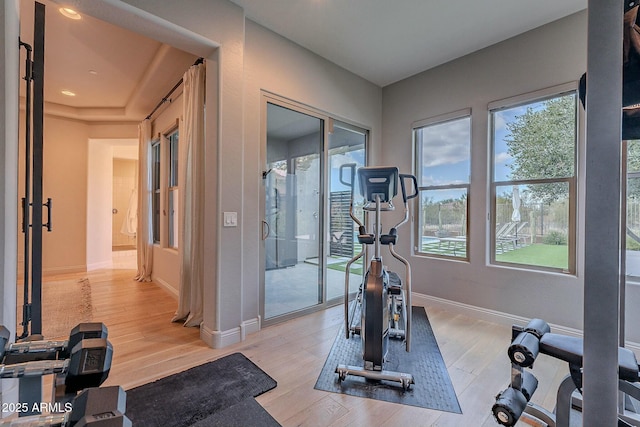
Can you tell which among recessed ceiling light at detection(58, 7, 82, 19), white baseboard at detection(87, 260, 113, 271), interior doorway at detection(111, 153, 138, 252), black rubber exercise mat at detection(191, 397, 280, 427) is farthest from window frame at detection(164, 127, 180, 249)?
interior doorway at detection(111, 153, 138, 252)

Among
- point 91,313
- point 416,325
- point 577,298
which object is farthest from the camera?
point 91,313

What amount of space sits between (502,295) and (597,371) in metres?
2.46

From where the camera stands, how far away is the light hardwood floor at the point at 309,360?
5.23 feet

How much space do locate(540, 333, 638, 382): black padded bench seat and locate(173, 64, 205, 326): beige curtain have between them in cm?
279

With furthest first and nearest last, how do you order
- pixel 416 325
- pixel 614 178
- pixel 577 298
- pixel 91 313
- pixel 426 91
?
pixel 426 91
pixel 91 313
pixel 416 325
pixel 577 298
pixel 614 178

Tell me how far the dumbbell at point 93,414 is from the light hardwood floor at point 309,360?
1247mm

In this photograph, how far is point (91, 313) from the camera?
3105mm

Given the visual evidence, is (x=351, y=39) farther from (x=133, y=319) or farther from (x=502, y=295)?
(x=133, y=319)

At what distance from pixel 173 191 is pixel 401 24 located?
3605 millimetres

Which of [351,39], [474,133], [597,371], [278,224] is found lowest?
[597,371]

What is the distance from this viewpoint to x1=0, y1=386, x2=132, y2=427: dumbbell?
51cm

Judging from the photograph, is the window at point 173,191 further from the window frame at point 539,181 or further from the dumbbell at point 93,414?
the window frame at point 539,181

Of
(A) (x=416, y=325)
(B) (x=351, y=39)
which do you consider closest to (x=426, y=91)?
(B) (x=351, y=39)

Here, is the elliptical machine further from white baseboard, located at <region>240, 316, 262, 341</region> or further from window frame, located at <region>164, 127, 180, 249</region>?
window frame, located at <region>164, 127, 180, 249</region>
